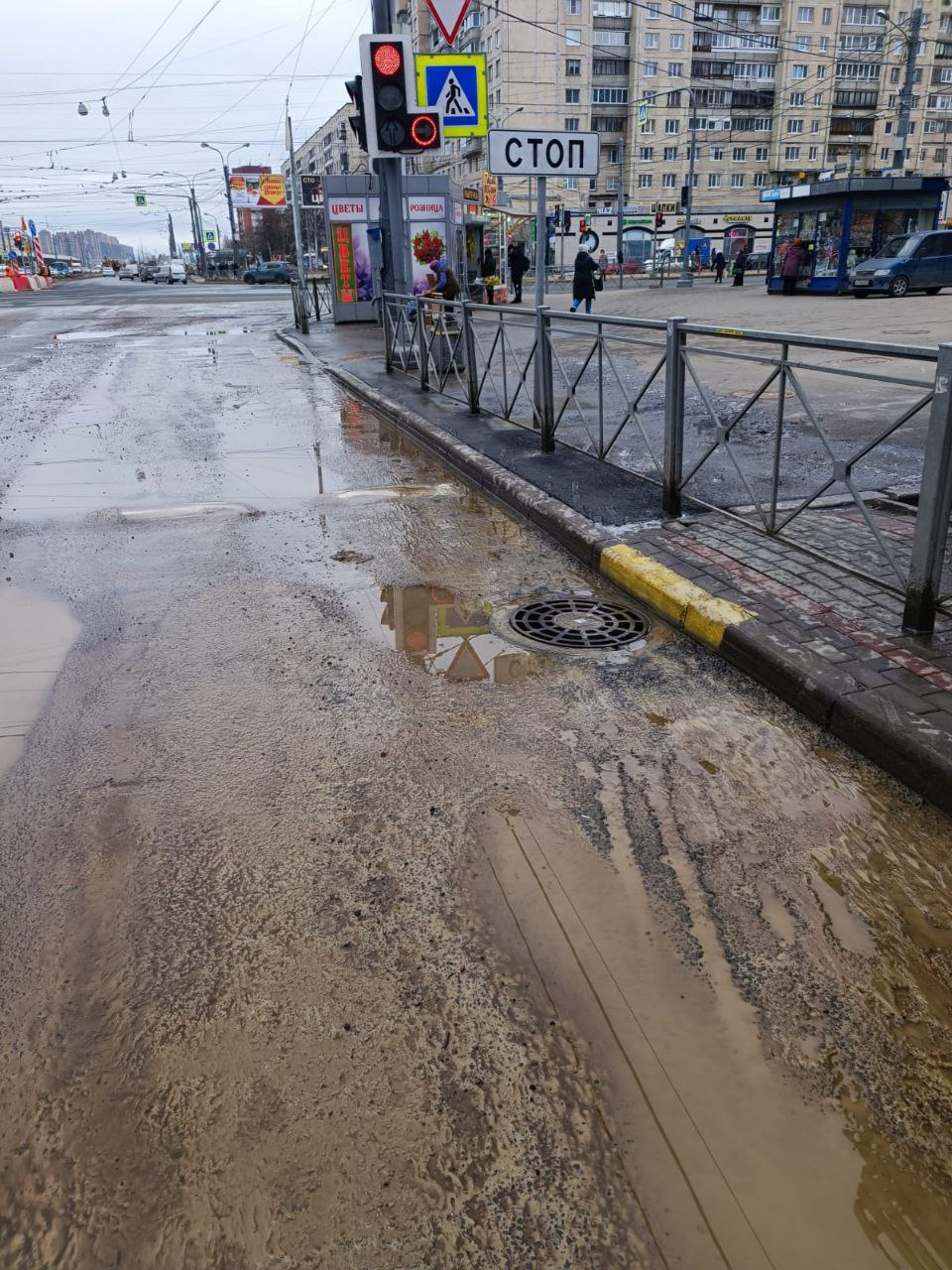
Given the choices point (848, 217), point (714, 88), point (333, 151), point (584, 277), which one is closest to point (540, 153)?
A: point (584, 277)

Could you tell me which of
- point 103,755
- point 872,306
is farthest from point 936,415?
point 872,306

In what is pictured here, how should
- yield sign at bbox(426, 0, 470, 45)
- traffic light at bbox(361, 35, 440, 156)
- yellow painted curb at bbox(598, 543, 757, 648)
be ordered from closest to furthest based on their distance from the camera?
yellow painted curb at bbox(598, 543, 757, 648)
yield sign at bbox(426, 0, 470, 45)
traffic light at bbox(361, 35, 440, 156)

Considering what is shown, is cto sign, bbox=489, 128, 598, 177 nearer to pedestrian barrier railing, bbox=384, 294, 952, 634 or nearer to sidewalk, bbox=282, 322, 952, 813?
pedestrian barrier railing, bbox=384, 294, 952, 634

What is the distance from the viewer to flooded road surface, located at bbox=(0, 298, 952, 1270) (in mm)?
1971

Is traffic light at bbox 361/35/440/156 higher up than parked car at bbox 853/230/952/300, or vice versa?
traffic light at bbox 361/35/440/156

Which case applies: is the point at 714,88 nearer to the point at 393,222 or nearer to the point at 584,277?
the point at 584,277

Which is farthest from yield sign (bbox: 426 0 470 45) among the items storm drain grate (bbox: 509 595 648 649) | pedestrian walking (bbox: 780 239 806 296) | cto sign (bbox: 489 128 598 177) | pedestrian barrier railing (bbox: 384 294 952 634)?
pedestrian walking (bbox: 780 239 806 296)

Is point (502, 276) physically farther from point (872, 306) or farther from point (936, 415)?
point (936, 415)

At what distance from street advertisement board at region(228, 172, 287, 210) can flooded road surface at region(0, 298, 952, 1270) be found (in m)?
71.7

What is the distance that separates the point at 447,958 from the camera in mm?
2666

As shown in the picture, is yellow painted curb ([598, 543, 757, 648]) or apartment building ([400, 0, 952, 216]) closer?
yellow painted curb ([598, 543, 757, 648])

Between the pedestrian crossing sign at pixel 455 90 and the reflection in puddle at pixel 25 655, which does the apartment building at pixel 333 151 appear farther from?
the reflection in puddle at pixel 25 655

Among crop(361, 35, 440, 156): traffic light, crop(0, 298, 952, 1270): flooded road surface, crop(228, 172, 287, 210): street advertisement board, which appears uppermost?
crop(228, 172, 287, 210): street advertisement board

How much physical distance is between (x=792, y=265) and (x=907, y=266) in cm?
339
